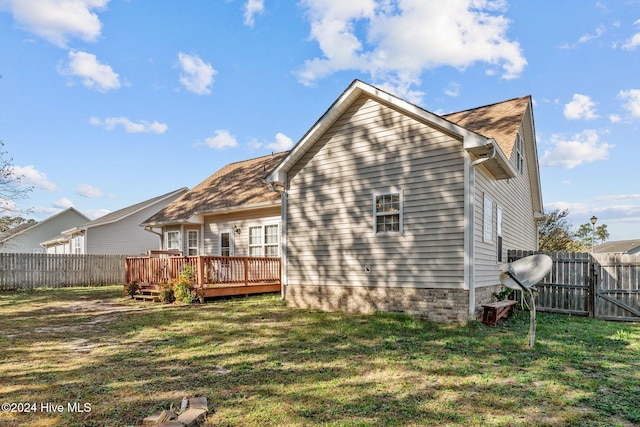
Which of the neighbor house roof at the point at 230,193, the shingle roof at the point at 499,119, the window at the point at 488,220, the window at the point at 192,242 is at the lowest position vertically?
the window at the point at 192,242

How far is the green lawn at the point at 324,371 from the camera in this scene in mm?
3787

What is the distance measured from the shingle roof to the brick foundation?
387 centimetres

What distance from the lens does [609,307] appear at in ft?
33.8

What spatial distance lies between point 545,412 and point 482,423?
79cm

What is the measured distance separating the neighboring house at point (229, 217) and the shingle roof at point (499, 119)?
22.0ft

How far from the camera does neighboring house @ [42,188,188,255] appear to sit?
2375 cm

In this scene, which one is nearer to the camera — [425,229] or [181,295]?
[425,229]

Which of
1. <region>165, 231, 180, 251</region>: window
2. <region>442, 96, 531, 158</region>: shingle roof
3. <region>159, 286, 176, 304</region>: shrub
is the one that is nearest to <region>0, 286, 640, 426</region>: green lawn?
<region>159, 286, 176, 304</region>: shrub

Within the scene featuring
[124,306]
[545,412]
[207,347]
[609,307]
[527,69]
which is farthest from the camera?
[527,69]

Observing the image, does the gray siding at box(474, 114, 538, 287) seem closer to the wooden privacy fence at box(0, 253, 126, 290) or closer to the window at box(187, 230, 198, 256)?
the window at box(187, 230, 198, 256)

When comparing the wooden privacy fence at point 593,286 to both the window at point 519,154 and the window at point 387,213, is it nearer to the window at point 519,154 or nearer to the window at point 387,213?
the window at point 519,154

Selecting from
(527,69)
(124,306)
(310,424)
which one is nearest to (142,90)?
(124,306)

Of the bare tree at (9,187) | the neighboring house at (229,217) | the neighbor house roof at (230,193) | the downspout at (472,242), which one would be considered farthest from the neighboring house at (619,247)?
the bare tree at (9,187)

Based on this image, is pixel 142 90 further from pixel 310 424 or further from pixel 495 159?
pixel 310 424
